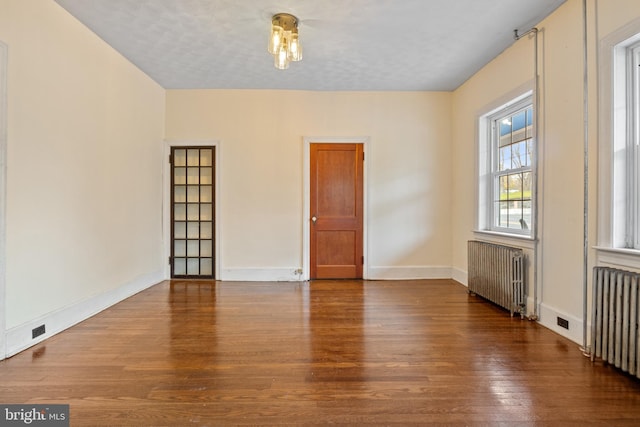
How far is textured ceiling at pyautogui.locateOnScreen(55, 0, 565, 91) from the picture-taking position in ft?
9.63

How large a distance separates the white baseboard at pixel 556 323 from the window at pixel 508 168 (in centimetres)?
82

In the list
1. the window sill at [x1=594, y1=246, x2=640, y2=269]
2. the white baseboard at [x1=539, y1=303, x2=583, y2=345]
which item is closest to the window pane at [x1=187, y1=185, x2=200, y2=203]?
the white baseboard at [x1=539, y1=303, x2=583, y2=345]

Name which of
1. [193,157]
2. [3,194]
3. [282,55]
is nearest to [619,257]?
[282,55]

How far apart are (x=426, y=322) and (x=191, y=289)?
309cm

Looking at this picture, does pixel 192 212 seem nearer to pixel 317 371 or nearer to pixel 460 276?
pixel 317 371

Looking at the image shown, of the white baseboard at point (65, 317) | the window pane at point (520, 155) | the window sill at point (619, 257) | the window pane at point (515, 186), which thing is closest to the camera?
the window sill at point (619, 257)

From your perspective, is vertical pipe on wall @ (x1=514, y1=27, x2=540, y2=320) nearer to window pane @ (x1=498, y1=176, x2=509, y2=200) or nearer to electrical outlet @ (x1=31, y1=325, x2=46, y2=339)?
window pane @ (x1=498, y1=176, x2=509, y2=200)

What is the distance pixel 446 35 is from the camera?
134 inches

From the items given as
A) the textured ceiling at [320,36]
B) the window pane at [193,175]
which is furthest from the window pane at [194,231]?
the textured ceiling at [320,36]

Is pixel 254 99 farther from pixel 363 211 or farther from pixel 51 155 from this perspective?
pixel 51 155

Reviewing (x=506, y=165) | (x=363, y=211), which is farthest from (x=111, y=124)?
(x=506, y=165)

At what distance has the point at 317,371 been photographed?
227 cm

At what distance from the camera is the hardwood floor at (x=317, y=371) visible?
1821mm

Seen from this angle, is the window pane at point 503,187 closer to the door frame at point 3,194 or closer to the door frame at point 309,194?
the door frame at point 309,194
